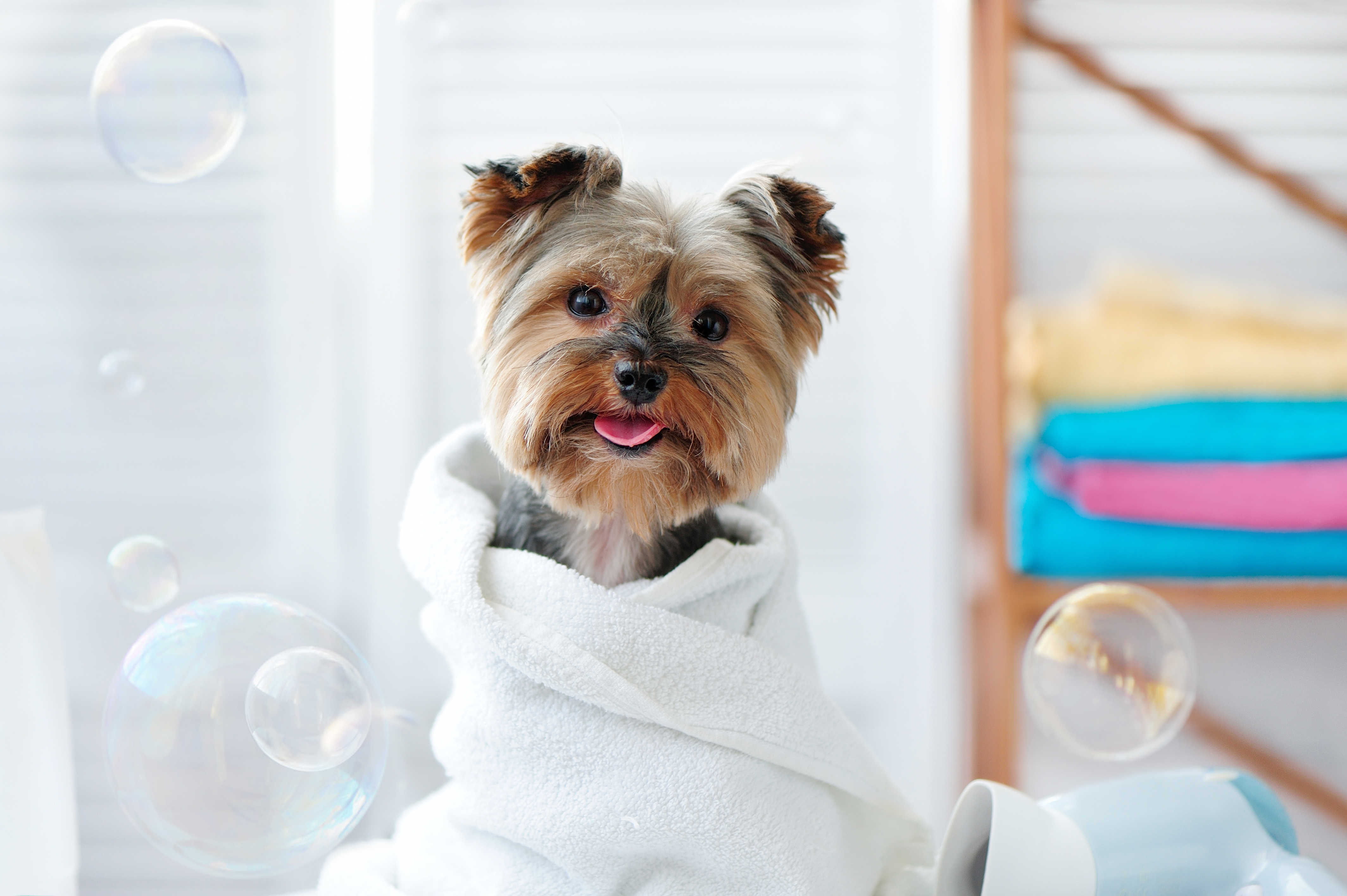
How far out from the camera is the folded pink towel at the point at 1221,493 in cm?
173

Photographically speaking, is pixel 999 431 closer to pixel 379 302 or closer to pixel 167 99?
pixel 379 302

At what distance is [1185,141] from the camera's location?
2.12 metres

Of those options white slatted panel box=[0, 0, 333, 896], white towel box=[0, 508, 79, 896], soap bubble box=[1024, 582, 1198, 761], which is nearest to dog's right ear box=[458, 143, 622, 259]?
white towel box=[0, 508, 79, 896]

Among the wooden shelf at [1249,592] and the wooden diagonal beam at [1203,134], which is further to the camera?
the wooden diagonal beam at [1203,134]

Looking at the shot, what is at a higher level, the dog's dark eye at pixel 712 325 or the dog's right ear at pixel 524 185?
the dog's right ear at pixel 524 185

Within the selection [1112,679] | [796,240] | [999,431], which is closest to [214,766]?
[796,240]

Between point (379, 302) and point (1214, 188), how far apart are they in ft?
5.69

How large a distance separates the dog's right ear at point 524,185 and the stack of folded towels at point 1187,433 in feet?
A: 3.22

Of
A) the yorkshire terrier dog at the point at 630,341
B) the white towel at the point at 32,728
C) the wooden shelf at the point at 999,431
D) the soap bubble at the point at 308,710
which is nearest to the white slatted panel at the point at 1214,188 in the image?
the wooden shelf at the point at 999,431

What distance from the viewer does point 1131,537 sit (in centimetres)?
179

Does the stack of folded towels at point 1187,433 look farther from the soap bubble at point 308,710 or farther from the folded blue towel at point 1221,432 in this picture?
the soap bubble at point 308,710

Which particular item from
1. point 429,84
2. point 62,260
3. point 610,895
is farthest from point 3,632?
point 429,84

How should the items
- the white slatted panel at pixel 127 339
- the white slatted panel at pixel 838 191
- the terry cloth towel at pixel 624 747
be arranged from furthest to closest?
the white slatted panel at pixel 838 191 → the white slatted panel at pixel 127 339 → the terry cloth towel at pixel 624 747

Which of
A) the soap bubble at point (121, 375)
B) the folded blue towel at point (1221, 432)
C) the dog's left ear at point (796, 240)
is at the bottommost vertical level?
the folded blue towel at point (1221, 432)
